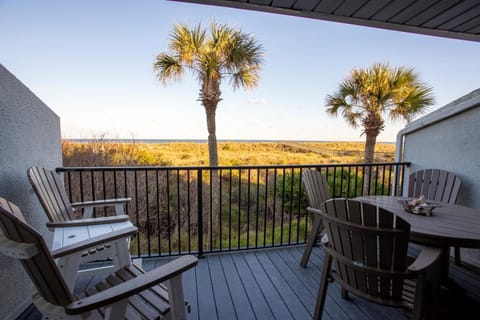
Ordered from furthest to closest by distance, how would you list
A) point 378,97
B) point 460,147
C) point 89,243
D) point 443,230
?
point 378,97, point 460,147, point 443,230, point 89,243

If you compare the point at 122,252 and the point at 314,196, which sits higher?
the point at 314,196

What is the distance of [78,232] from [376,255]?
1821mm

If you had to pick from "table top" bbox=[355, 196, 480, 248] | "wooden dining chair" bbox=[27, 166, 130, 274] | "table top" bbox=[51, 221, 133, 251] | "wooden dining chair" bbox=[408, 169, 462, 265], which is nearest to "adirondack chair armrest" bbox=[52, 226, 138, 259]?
"table top" bbox=[51, 221, 133, 251]

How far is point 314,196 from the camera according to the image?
2311mm

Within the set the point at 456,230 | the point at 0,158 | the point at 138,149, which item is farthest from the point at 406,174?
the point at 138,149

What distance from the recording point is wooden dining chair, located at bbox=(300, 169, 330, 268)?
229 centimetres

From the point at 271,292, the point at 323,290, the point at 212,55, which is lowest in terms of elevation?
the point at 271,292

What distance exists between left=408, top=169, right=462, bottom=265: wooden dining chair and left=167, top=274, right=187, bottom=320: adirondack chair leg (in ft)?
9.50

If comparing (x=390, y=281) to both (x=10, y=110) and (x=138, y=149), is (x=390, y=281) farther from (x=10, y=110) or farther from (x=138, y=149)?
(x=138, y=149)

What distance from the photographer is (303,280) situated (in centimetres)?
214

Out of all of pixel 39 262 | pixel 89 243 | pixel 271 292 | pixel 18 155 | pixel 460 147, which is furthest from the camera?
pixel 460 147

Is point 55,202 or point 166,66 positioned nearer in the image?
point 55,202

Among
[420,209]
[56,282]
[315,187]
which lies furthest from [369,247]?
[56,282]

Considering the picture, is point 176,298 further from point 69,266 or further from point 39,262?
point 69,266
